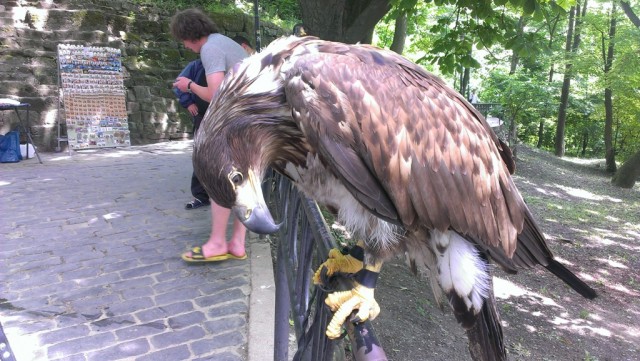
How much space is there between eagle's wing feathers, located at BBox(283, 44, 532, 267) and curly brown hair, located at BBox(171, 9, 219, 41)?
2.45 m

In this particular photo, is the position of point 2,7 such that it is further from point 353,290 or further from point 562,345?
point 562,345

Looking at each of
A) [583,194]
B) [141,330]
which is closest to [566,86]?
[583,194]

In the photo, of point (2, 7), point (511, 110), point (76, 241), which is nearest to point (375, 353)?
point (76, 241)

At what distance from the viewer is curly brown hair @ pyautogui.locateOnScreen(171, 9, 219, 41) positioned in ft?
13.0

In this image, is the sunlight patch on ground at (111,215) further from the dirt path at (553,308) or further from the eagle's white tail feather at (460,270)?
the eagle's white tail feather at (460,270)

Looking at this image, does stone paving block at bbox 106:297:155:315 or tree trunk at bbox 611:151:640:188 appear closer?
stone paving block at bbox 106:297:155:315

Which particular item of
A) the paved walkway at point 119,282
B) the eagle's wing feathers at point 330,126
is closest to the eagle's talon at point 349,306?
the eagle's wing feathers at point 330,126

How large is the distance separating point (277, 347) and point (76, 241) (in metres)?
3.22

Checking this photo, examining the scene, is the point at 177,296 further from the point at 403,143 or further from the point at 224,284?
the point at 403,143

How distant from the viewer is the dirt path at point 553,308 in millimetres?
4500

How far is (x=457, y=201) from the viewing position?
6.19ft

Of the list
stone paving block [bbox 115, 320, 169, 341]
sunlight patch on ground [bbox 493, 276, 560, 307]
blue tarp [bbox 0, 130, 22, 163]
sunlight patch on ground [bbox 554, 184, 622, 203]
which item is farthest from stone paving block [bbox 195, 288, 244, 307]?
sunlight patch on ground [bbox 554, 184, 622, 203]

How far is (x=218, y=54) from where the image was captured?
3682mm

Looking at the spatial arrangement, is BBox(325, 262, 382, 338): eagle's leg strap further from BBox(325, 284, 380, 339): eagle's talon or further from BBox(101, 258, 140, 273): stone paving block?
BBox(101, 258, 140, 273): stone paving block
